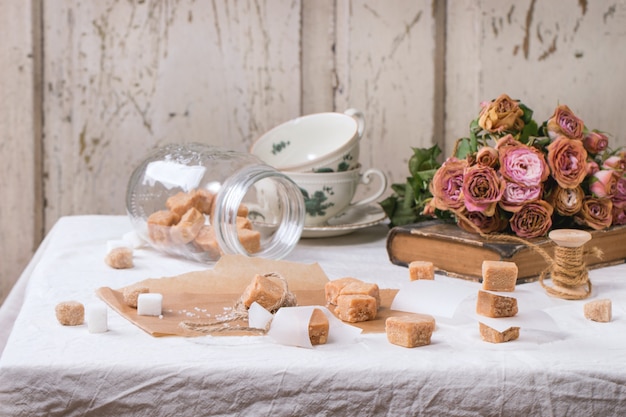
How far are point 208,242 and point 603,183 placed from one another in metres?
0.68

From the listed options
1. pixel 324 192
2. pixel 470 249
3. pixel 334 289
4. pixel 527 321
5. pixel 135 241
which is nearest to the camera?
pixel 527 321

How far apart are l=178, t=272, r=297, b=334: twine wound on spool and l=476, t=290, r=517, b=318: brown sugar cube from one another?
0.25 metres

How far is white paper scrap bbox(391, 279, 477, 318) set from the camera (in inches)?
42.2

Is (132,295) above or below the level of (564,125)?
below

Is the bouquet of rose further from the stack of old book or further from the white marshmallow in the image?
the white marshmallow

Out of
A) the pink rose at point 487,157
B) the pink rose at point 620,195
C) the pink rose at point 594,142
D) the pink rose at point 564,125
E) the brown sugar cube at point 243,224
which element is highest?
the pink rose at point 564,125

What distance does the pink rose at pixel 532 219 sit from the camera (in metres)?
Answer: 1.35

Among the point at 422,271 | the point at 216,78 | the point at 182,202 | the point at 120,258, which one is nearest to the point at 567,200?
the point at 422,271

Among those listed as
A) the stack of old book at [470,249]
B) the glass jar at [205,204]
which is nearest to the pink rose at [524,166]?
the stack of old book at [470,249]

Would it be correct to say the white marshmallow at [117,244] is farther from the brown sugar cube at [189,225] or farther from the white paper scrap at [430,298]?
the white paper scrap at [430,298]

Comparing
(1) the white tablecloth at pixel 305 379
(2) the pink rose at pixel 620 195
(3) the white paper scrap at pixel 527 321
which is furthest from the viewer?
(2) the pink rose at pixel 620 195

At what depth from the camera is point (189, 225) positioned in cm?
140

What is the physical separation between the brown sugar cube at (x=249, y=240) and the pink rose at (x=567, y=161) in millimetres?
518

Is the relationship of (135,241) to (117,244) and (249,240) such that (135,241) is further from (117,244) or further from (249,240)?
(249,240)
